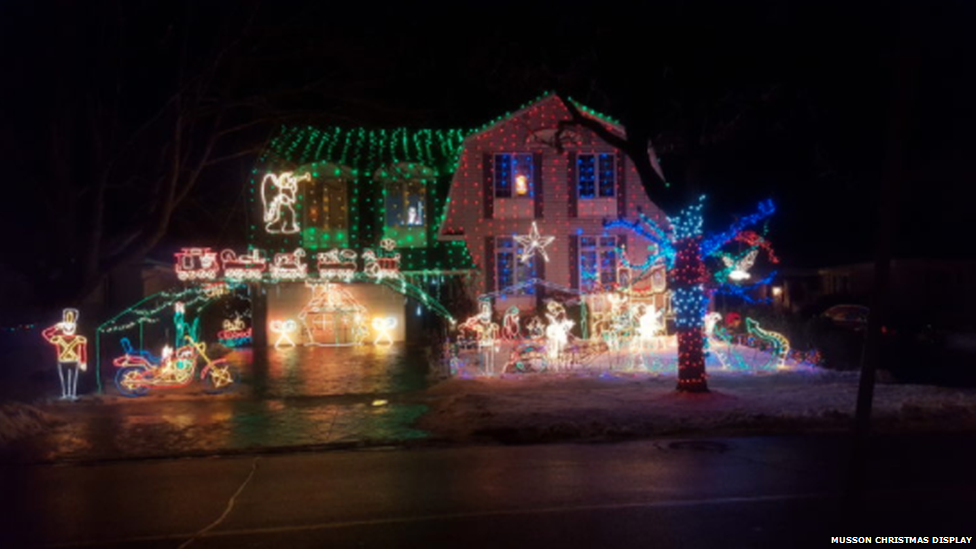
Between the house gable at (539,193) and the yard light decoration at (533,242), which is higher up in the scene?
the house gable at (539,193)

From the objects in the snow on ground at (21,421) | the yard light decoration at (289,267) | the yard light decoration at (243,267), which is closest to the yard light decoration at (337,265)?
the yard light decoration at (289,267)

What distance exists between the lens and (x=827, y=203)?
4825cm

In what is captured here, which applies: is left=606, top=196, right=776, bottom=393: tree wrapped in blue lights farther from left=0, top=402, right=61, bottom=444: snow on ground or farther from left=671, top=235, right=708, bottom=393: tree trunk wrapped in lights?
left=0, top=402, right=61, bottom=444: snow on ground

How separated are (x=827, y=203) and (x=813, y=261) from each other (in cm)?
589

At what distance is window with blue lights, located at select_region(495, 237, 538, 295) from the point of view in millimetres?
27219

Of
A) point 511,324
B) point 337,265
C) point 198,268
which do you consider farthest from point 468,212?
point 198,268

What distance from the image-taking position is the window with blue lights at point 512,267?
27.2 metres

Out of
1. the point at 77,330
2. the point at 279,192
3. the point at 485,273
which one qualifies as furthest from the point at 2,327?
the point at 485,273

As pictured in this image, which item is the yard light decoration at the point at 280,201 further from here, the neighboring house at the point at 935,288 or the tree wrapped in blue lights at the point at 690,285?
the neighboring house at the point at 935,288

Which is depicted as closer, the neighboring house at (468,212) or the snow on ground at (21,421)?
the snow on ground at (21,421)

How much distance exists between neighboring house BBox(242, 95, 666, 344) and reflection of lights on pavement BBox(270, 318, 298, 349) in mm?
600

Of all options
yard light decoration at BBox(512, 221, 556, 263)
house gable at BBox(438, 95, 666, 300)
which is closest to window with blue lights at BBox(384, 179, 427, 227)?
house gable at BBox(438, 95, 666, 300)

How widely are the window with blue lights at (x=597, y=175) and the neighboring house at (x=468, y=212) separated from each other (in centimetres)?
4

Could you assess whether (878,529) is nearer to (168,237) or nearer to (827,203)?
(168,237)
